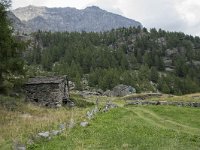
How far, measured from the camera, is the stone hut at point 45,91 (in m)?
65.0

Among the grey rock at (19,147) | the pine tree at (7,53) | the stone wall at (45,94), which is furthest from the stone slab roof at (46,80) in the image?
the grey rock at (19,147)

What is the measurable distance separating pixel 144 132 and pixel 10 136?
8.08 m

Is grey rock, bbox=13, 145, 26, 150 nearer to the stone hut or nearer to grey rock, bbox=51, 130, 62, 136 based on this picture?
grey rock, bbox=51, 130, 62, 136

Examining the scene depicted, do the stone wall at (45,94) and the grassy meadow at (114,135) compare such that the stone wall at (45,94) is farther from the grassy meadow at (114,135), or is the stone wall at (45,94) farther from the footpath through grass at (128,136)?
the footpath through grass at (128,136)

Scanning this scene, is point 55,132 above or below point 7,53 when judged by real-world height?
below

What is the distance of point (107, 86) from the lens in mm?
171875

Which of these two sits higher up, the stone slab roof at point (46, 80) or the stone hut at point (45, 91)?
the stone slab roof at point (46, 80)

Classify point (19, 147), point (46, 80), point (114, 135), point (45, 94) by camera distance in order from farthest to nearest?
point (46, 80)
point (45, 94)
point (114, 135)
point (19, 147)

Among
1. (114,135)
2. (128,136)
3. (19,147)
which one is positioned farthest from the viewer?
(114,135)

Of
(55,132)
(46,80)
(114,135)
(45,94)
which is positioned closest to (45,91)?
(45,94)

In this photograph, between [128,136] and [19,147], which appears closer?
[19,147]

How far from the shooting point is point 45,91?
65875mm

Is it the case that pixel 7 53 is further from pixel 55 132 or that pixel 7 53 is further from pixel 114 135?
pixel 114 135

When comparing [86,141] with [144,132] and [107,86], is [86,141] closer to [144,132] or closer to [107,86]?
[144,132]
